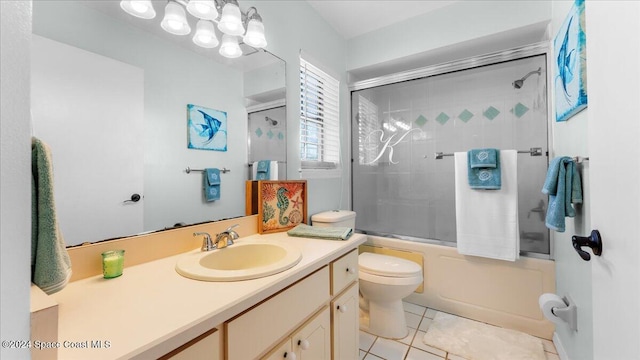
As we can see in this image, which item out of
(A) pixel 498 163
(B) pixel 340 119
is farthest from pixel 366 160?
(A) pixel 498 163

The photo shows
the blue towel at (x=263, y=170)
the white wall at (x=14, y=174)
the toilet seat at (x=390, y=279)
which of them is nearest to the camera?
the white wall at (x=14, y=174)

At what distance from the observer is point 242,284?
31.9 inches

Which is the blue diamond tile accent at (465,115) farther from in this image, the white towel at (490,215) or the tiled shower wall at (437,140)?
the white towel at (490,215)

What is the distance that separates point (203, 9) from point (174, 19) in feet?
0.44

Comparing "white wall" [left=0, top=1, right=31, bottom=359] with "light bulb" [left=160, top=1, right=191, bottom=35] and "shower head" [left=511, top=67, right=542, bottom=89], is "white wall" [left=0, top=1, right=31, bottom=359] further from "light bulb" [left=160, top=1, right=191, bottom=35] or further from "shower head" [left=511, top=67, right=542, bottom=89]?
"shower head" [left=511, top=67, right=542, bottom=89]

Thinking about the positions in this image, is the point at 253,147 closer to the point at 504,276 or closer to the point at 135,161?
the point at 135,161

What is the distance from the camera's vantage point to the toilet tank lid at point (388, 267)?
5.49 feet

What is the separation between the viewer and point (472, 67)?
81.0 inches

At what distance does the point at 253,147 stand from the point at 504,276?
196cm

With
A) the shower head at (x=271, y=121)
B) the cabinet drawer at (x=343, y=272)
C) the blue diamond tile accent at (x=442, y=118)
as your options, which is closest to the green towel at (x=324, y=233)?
the cabinet drawer at (x=343, y=272)

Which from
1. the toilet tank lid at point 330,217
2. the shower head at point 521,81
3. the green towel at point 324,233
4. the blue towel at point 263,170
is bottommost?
the green towel at point 324,233

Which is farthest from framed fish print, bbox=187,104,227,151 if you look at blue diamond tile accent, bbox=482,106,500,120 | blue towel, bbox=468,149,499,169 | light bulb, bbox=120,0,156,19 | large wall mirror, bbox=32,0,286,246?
blue diamond tile accent, bbox=482,106,500,120

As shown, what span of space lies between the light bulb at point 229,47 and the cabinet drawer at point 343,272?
1179mm

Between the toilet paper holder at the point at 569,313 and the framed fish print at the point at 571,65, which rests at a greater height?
A: the framed fish print at the point at 571,65
